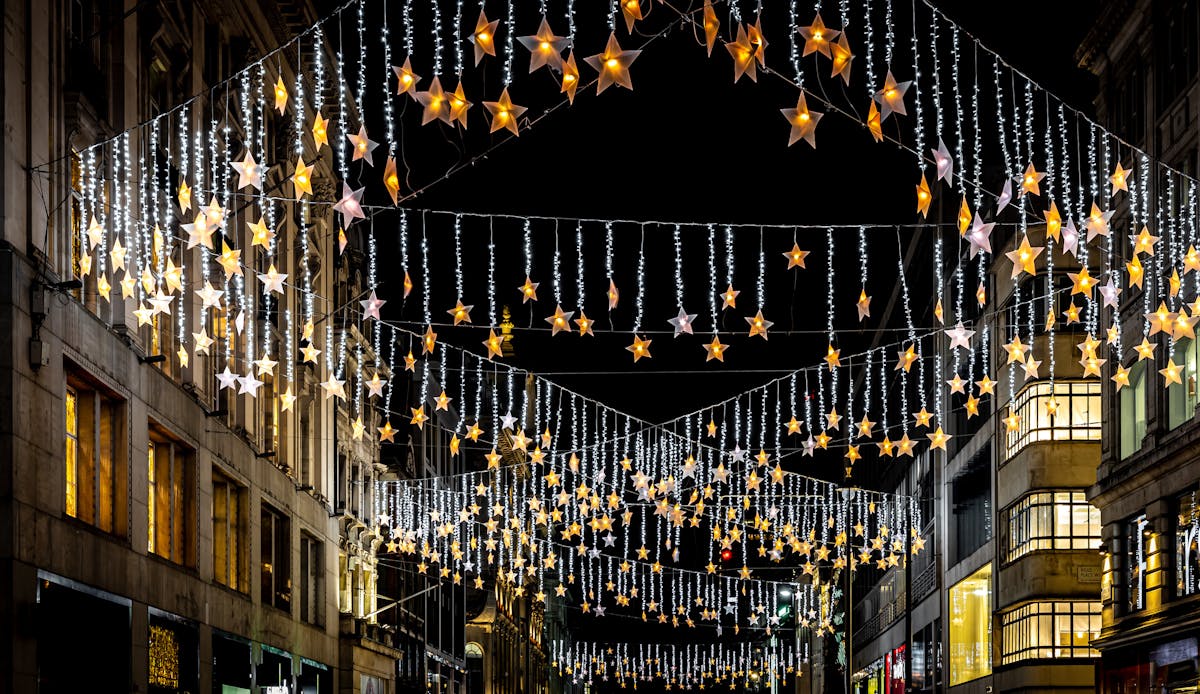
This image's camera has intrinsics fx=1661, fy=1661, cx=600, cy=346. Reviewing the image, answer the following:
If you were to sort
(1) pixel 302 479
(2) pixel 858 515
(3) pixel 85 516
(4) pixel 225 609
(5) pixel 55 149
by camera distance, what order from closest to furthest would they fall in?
(5) pixel 55 149 < (3) pixel 85 516 < (4) pixel 225 609 < (1) pixel 302 479 < (2) pixel 858 515

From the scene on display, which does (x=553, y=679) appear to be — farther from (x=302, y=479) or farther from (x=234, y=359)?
(x=234, y=359)

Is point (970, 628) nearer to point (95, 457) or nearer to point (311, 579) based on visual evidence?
point (311, 579)

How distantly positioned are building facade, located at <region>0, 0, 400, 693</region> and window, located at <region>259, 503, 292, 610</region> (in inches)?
2.5

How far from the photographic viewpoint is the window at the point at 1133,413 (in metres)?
37.0

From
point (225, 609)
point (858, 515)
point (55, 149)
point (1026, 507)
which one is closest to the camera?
point (55, 149)

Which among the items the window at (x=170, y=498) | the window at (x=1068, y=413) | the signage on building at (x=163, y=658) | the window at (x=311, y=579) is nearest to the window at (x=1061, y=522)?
the window at (x=1068, y=413)

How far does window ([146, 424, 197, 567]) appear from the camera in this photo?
28359 mm

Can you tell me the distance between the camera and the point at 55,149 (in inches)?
891

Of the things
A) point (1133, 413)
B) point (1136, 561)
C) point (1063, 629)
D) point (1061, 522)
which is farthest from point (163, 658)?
point (1063, 629)

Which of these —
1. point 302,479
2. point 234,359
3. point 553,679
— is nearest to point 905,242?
point 302,479

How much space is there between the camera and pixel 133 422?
85.4 ft

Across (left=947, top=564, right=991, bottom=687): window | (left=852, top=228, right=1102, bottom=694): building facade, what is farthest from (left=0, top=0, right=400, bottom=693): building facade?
(left=947, top=564, right=991, bottom=687): window

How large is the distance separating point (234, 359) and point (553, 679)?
119m

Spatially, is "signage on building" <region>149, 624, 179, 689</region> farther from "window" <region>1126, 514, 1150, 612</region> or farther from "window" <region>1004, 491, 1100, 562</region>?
"window" <region>1004, 491, 1100, 562</region>
